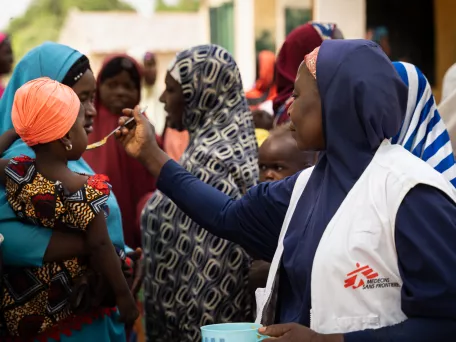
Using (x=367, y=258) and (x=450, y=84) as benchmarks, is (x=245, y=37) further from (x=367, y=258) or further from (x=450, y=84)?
(x=367, y=258)

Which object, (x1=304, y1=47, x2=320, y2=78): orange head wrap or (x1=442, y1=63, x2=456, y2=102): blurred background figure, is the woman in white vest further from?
(x1=442, y1=63, x2=456, y2=102): blurred background figure

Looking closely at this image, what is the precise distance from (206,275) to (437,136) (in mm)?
1646

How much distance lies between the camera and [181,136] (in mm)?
6602

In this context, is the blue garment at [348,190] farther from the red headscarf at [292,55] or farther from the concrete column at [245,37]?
the concrete column at [245,37]

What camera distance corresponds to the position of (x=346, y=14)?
945cm

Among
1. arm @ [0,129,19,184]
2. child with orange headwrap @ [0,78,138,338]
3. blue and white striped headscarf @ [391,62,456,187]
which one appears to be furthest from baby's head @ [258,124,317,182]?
arm @ [0,129,19,184]

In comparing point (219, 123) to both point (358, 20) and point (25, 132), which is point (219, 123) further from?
point (358, 20)

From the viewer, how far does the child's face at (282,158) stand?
13.7 ft

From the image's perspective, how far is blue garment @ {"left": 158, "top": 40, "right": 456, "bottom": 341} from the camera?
7.06ft

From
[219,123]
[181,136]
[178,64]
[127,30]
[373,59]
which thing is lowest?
[127,30]

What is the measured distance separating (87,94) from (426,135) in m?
1.43

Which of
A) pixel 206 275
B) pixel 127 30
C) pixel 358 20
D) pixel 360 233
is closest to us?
pixel 360 233

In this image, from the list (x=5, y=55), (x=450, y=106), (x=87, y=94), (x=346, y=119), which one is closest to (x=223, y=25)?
(x=5, y=55)

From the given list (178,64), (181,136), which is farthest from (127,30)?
(178,64)
